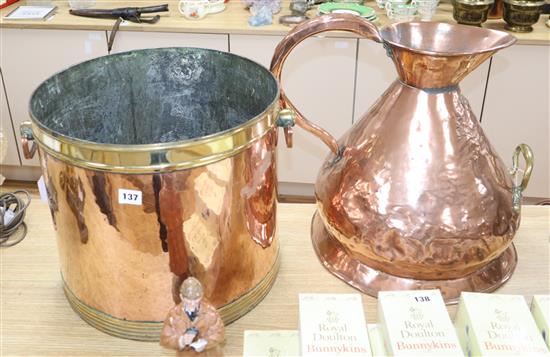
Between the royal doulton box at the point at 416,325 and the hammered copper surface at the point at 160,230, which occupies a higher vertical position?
the hammered copper surface at the point at 160,230

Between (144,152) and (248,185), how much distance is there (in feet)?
0.51

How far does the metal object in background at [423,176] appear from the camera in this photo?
0.76 metres

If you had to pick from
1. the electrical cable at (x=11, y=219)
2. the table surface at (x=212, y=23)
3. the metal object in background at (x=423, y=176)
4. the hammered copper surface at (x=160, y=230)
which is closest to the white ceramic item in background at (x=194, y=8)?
the table surface at (x=212, y=23)

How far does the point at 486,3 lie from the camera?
7.01 ft

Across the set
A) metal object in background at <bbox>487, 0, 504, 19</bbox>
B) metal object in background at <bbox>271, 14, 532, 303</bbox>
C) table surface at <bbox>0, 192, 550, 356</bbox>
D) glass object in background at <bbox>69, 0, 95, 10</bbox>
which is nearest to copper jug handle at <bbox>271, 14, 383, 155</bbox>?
metal object in background at <bbox>271, 14, 532, 303</bbox>

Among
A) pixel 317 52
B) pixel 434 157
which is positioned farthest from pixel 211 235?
pixel 317 52

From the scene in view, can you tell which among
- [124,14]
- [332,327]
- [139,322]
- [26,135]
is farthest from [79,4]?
[332,327]

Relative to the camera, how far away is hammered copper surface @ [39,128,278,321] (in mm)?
659

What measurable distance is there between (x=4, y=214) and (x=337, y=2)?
177 cm

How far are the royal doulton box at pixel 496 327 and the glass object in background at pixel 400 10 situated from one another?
1709 millimetres

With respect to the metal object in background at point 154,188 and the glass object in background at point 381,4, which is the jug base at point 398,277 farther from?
the glass object in background at point 381,4

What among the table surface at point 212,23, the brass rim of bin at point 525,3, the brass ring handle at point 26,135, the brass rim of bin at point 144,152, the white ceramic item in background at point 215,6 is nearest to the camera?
the brass rim of bin at point 144,152

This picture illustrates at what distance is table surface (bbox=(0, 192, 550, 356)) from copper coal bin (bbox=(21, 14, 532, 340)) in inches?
0.8

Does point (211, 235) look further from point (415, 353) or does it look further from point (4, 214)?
point (4, 214)
